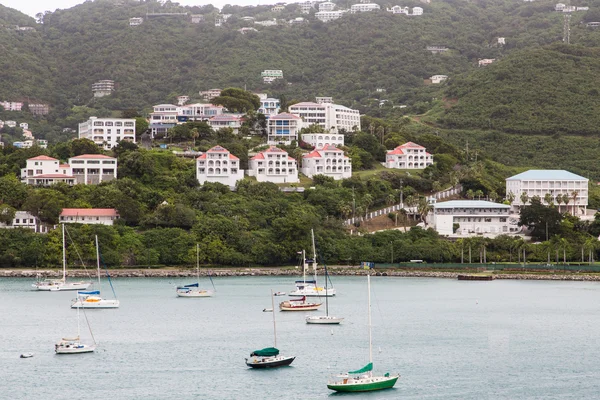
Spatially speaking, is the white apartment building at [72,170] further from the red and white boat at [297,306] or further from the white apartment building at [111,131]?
the red and white boat at [297,306]

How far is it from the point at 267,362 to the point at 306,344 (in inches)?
263

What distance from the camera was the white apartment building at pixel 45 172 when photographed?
95.9 meters

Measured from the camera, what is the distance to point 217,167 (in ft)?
323

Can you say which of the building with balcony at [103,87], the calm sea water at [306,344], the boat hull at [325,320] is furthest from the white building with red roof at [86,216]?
the building with balcony at [103,87]

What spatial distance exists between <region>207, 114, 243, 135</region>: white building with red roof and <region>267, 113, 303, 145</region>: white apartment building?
12.3ft

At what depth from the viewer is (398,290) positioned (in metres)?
76.6

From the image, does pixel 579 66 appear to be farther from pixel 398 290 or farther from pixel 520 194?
pixel 398 290

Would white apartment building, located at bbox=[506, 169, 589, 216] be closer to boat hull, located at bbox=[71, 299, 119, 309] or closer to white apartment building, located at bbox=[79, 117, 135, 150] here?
white apartment building, located at bbox=[79, 117, 135, 150]

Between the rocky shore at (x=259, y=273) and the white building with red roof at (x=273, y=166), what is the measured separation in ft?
50.7

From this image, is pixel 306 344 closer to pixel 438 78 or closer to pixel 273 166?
pixel 273 166

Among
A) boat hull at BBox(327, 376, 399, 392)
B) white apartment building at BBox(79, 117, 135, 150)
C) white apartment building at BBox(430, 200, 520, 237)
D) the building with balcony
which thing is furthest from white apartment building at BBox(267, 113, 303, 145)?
boat hull at BBox(327, 376, 399, 392)

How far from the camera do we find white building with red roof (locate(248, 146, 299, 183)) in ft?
331

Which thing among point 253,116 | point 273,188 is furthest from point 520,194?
point 253,116

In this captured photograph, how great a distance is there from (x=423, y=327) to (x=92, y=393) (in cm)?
2173
